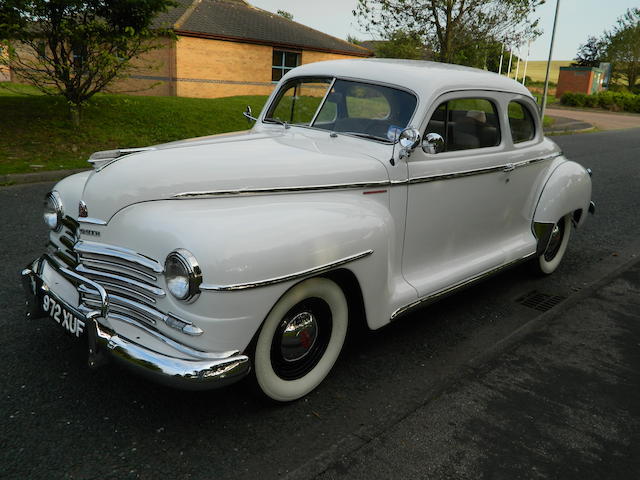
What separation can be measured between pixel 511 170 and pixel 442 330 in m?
1.29

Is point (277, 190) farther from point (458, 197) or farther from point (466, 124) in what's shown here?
point (466, 124)

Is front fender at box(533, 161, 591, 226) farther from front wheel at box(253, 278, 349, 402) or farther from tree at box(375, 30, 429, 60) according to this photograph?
tree at box(375, 30, 429, 60)

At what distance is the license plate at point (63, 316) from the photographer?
261cm

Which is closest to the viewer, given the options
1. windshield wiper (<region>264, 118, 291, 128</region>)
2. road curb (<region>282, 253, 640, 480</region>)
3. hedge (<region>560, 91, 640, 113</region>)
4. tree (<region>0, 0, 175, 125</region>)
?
road curb (<region>282, 253, 640, 480</region>)

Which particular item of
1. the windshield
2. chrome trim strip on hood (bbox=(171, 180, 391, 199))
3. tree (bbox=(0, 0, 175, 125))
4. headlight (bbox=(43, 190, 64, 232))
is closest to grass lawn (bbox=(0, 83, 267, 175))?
tree (bbox=(0, 0, 175, 125))

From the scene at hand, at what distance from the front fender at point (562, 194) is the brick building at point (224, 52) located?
17.5 m

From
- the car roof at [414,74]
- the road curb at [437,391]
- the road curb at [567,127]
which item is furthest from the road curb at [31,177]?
the road curb at [567,127]

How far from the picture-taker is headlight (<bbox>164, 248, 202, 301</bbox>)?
228 centimetres

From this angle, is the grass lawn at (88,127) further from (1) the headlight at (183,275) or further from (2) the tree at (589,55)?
(2) the tree at (589,55)

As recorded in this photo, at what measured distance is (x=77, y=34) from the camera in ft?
31.3

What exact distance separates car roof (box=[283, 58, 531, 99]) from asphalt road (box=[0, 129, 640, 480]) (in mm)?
1615

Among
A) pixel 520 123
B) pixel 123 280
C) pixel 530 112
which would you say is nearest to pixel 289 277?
pixel 123 280

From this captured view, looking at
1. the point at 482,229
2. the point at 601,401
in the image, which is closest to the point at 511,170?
the point at 482,229

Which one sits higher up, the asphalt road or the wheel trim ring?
the wheel trim ring
